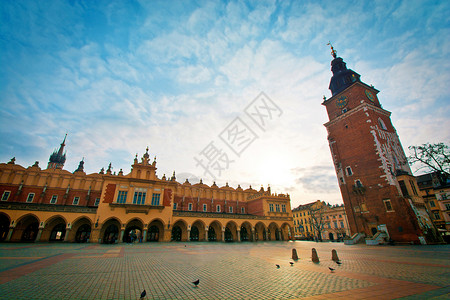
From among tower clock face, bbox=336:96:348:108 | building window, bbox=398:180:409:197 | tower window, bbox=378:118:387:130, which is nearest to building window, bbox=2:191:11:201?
tower clock face, bbox=336:96:348:108

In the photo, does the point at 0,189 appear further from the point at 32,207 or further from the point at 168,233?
the point at 168,233

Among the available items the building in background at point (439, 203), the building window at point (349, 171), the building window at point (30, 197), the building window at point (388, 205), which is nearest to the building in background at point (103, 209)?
the building window at point (30, 197)

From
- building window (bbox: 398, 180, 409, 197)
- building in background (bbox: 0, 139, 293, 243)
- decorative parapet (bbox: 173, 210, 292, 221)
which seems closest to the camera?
building window (bbox: 398, 180, 409, 197)

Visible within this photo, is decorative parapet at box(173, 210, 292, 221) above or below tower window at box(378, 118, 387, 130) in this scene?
below

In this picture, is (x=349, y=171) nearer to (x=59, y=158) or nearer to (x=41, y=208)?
(x=41, y=208)

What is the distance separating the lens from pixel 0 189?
29.3 m

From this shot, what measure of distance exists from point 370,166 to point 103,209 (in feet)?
132

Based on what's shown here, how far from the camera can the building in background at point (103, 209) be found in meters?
26.5

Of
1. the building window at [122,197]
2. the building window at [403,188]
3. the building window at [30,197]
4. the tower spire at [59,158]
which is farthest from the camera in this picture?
the tower spire at [59,158]

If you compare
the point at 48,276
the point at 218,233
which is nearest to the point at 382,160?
the point at 218,233

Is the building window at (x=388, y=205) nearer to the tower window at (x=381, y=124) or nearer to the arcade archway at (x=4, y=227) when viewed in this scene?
the tower window at (x=381, y=124)

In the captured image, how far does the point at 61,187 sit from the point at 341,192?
47298 mm

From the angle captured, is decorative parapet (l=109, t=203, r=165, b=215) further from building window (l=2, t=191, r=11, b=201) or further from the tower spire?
the tower spire

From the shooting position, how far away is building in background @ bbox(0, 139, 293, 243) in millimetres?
26478
